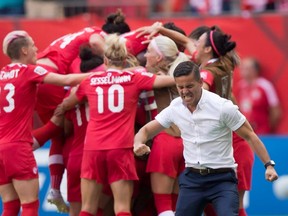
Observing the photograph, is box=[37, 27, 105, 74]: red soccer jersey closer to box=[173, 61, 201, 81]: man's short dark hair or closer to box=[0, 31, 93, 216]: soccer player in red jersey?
box=[0, 31, 93, 216]: soccer player in red jersey

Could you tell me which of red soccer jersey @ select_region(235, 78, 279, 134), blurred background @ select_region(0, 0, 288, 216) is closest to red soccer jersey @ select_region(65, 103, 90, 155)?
blurred background @ select_region(0, 0, 288, 216)

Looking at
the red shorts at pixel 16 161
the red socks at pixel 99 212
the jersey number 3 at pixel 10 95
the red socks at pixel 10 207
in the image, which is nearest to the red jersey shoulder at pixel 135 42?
the jersey number 3 at pixel 10 95

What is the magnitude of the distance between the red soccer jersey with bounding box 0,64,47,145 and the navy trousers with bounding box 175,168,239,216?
1954 mm

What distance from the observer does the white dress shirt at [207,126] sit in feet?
36.5

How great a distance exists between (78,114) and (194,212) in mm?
2101

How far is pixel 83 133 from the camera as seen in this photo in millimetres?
12891

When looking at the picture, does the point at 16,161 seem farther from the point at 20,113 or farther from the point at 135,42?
the point at 135,42

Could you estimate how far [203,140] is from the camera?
11203 mm

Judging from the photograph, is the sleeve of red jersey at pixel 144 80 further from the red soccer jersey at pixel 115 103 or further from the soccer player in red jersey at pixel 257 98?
the soccer player in red jersey at pixel 257 98

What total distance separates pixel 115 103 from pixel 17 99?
1.01m

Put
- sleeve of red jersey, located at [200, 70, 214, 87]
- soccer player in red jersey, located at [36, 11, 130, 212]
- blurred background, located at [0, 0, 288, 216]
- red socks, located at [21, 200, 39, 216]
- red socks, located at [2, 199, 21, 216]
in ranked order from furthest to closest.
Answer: blurred background, located at [0, 0, 288, 216], soccer player in red jersey, located at [36, 11, 130, 212], red socks, located at [2, 199, 21, 216], red socks, located at [21, 200, 39, 216], sleeve of red jersey, located at [200, 70, 214, 87]

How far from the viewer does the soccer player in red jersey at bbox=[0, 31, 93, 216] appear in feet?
40.3

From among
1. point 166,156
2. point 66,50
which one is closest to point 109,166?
point 166,156

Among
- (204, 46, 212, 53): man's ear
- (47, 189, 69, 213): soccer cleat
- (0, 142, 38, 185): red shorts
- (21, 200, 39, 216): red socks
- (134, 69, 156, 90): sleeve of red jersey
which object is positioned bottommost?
(47, 189, 69, 213): soccer cleat
